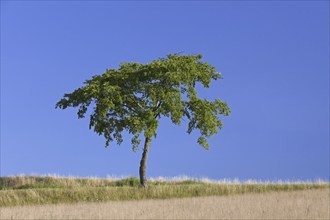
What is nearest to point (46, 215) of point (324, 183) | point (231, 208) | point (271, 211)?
point (231, 208)

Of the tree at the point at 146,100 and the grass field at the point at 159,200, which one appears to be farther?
the tree at the point at 146,100

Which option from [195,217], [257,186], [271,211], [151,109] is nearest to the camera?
[195,217]

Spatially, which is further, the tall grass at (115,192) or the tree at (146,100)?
the tree at (146,100)

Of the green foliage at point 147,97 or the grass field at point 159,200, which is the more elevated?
the green foliage at point 147,97

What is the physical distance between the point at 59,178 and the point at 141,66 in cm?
1824

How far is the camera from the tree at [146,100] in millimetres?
41156

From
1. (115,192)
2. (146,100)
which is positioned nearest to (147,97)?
(146,100)

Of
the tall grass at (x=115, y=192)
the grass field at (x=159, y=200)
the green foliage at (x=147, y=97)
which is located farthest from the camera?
the green foliage at (x=147, y=97)

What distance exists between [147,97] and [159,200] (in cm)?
1592

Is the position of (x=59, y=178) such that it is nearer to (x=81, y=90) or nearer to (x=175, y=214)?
(x=81, y=90)

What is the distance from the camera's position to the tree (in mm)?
41156

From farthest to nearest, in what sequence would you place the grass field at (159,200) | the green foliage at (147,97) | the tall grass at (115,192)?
the green foliage at (147,97)
the tall grass at (115,192)
the grass field at (159,200)

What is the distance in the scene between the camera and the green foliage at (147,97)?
4112cm

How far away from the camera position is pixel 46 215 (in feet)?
63.9
